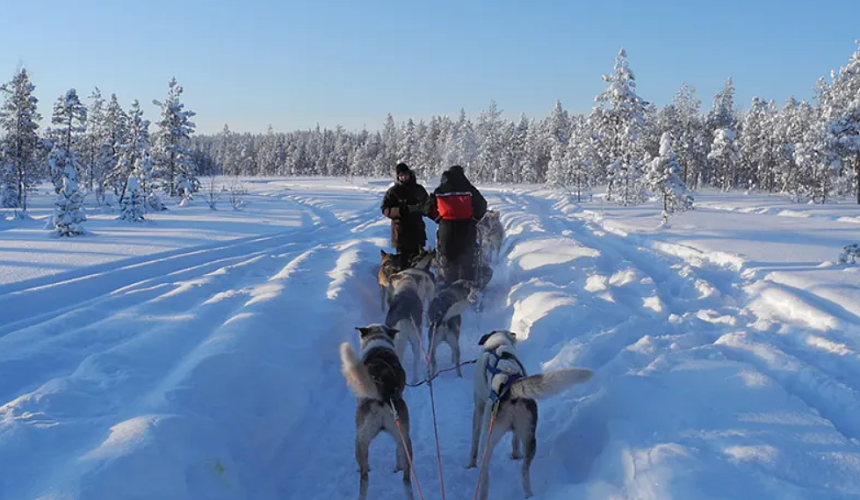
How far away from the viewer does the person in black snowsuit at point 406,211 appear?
29.7 feet

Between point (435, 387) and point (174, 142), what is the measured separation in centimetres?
4477

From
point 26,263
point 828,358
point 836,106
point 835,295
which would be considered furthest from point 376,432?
point 836,106

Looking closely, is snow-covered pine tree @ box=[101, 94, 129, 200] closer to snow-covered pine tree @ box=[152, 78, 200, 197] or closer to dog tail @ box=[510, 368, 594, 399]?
snow-covered pine tree @ box=[152, 78, 200, 197]

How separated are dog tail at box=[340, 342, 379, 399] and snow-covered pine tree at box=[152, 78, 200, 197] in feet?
141

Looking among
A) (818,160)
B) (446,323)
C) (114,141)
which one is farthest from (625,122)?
(114,141)

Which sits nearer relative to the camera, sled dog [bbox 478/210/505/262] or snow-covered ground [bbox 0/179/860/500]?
snow-covered ground [bbox 0/179/860/500]

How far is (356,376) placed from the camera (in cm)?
374

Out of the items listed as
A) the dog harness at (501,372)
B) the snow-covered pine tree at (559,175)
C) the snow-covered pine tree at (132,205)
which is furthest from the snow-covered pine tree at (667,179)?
the snow-covered pine tree at (559,175)

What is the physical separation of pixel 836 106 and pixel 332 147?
96531mm

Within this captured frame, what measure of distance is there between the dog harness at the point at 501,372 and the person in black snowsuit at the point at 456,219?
14.3 ft

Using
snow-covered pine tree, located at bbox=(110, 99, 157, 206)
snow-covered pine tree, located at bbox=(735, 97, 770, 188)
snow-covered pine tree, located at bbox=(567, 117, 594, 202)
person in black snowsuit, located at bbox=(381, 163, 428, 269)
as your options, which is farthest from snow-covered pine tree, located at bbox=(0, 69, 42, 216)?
snow-covered pine tree, located at bbox=(735, 97, 770, 188)

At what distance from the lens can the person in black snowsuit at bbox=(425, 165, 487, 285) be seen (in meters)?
8.58

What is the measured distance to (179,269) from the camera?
12023 mm

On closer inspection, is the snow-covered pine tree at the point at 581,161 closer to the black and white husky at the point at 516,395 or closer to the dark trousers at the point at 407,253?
the dark trousers at the point at 407,253
